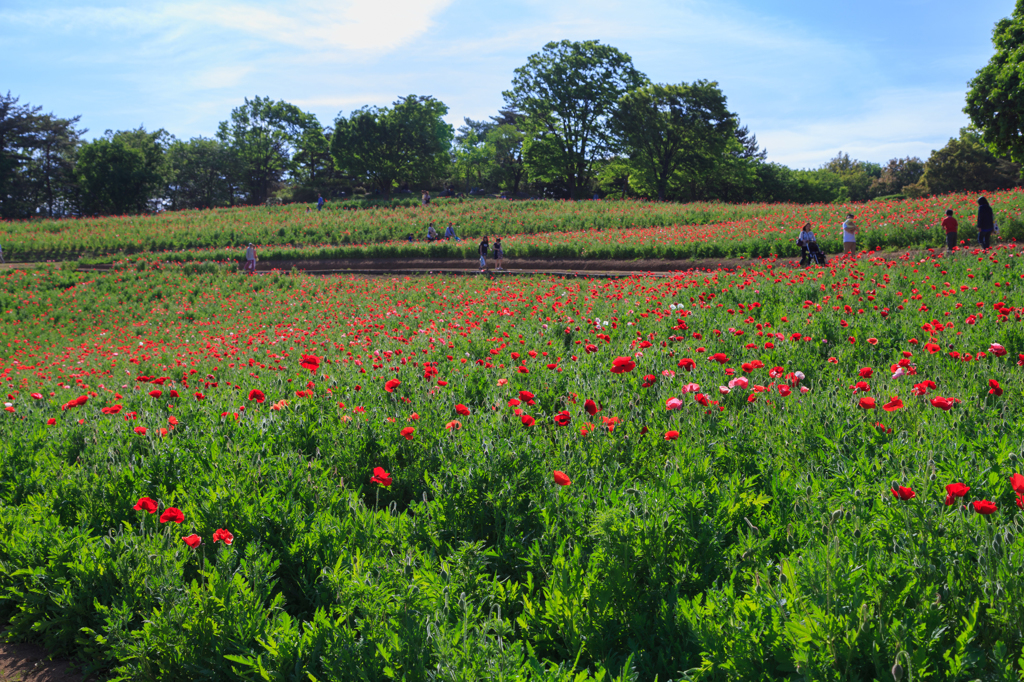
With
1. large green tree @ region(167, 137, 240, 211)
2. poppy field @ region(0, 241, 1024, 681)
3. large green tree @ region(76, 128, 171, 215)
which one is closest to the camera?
poppy field @ region(0, 241, 1024, 681)

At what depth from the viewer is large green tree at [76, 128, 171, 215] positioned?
5631 cm

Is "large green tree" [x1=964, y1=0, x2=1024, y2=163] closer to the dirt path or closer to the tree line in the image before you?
the tree line

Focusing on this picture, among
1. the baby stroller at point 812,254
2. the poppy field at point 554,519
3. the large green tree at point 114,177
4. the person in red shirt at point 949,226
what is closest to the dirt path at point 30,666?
the poppy field at point 554,519

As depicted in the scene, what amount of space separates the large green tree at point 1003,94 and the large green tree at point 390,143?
1939 inches

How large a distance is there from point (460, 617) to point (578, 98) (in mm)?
61313

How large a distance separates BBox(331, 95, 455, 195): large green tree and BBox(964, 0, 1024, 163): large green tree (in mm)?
49261

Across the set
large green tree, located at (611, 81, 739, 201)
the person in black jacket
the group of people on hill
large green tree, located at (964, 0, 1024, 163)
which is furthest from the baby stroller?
large green tree, located at (611, 81, 739, 201)

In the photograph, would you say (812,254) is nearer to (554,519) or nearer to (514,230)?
(554,519)

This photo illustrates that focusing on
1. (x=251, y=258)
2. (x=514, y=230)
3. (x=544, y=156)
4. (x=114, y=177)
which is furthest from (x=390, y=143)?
(x=251, y=258)

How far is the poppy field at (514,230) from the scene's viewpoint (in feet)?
61.2

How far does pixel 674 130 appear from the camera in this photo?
52188 millimetres

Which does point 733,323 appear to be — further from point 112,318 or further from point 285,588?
point 112,318

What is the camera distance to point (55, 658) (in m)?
2.91

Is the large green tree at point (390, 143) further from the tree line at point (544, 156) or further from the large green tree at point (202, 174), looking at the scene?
the large green tree at point (202, 174)
